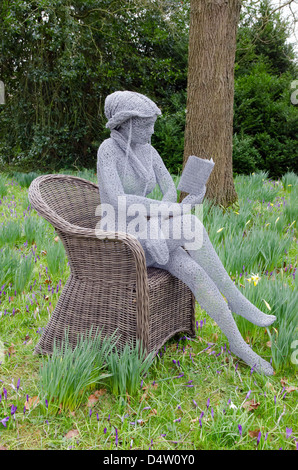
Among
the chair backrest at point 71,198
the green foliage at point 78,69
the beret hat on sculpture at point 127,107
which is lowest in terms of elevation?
the chair backrest at point 71,198

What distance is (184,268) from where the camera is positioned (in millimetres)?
2035

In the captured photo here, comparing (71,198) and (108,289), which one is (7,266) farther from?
(108,289)

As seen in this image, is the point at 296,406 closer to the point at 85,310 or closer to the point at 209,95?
the point at 85,310

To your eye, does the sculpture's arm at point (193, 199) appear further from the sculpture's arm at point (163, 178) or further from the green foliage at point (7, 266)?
the green foliage at point (7, 266)

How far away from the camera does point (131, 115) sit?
1962 mm

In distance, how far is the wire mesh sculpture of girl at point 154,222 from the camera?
1979 mm

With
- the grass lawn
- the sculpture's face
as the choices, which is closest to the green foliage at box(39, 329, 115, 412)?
the grass lawn

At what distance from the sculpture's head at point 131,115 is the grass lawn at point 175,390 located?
38.5 inches

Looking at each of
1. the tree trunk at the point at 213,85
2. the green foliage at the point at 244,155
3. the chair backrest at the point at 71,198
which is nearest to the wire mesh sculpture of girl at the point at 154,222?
the chair backrest at the point at 71,198

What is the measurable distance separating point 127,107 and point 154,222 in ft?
1.81

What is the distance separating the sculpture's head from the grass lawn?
38.5 inches

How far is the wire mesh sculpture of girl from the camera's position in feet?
6.49

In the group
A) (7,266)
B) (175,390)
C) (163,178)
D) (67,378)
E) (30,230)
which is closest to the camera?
(67,378)

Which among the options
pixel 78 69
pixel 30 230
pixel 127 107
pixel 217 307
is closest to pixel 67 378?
pixel 217 307
